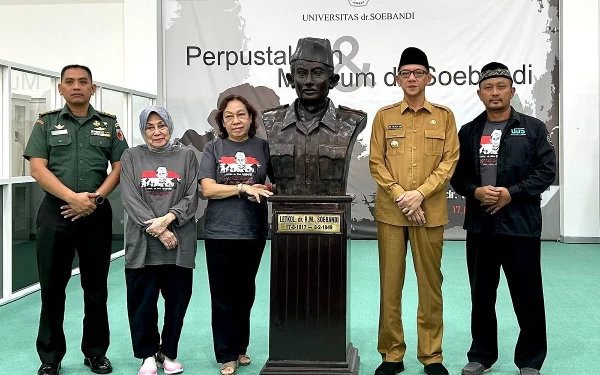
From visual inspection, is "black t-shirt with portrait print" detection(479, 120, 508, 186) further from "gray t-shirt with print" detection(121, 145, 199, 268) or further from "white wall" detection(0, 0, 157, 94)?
"white wall" detection(0, 0, 157, 94)

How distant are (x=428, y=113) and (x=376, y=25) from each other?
5.50 m

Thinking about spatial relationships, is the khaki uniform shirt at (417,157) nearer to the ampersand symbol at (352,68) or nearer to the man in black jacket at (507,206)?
the man in black jacket at (507,206)

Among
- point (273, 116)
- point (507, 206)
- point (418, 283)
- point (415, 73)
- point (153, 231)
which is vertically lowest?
point (418, 283)

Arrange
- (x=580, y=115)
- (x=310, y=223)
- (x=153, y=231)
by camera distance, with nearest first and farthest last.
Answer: (x=310, y=223), (x=153, y=231), (x=580, y=115)

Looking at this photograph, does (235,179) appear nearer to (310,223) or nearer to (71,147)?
(310,223)

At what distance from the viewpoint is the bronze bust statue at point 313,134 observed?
10.5 ft

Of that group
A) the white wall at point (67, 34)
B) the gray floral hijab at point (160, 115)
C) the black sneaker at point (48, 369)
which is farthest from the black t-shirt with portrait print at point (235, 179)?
the white wall at point (67, 34)

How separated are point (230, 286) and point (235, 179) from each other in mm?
573

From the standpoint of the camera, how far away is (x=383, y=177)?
132 inches

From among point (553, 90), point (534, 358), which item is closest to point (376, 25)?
point (553, 90)

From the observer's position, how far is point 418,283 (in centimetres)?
342

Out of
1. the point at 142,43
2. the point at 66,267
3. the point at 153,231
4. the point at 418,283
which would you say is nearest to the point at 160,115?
the point at 153,231

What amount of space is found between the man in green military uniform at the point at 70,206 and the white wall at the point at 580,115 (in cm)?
658

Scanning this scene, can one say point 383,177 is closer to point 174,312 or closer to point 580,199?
point 174,312
